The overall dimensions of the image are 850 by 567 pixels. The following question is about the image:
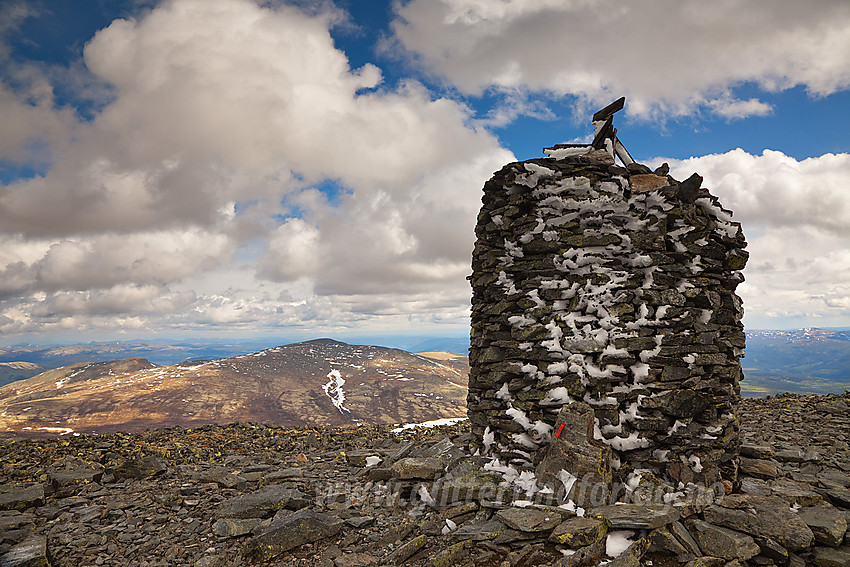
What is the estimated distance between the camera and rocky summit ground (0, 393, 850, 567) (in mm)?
7676

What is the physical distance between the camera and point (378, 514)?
10.6 meters

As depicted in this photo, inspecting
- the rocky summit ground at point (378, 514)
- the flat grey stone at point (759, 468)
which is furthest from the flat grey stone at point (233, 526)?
the flat grey stone at point (759, 468)

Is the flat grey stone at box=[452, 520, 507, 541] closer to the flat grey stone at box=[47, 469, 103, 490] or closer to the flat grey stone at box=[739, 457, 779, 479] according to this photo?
the flat grey stone at box=[739, 457, 779, 479]

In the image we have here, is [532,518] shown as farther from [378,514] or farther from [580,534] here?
[378,514]

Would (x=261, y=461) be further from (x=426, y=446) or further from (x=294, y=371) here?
(x=294, y=371)

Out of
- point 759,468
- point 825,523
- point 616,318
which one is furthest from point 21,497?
point 759,468

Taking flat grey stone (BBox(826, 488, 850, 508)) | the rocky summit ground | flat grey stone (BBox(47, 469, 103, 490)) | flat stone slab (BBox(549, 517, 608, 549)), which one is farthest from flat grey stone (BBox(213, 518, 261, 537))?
flat grey stone (BBox(826, 488, 850, 508))

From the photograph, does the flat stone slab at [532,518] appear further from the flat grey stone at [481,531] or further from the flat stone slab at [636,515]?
the flat stone slab at [636,515]

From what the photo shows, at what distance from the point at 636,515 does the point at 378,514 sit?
6126 mm

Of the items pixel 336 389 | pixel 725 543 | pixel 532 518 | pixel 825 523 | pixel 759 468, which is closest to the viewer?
pixel 725 543

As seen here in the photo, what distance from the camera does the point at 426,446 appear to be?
15.8m

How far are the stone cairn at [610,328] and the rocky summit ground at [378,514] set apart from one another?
1.10m

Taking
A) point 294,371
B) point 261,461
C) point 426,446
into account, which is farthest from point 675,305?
point 294,371

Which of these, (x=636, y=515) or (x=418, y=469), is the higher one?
(x=636, y=515)
